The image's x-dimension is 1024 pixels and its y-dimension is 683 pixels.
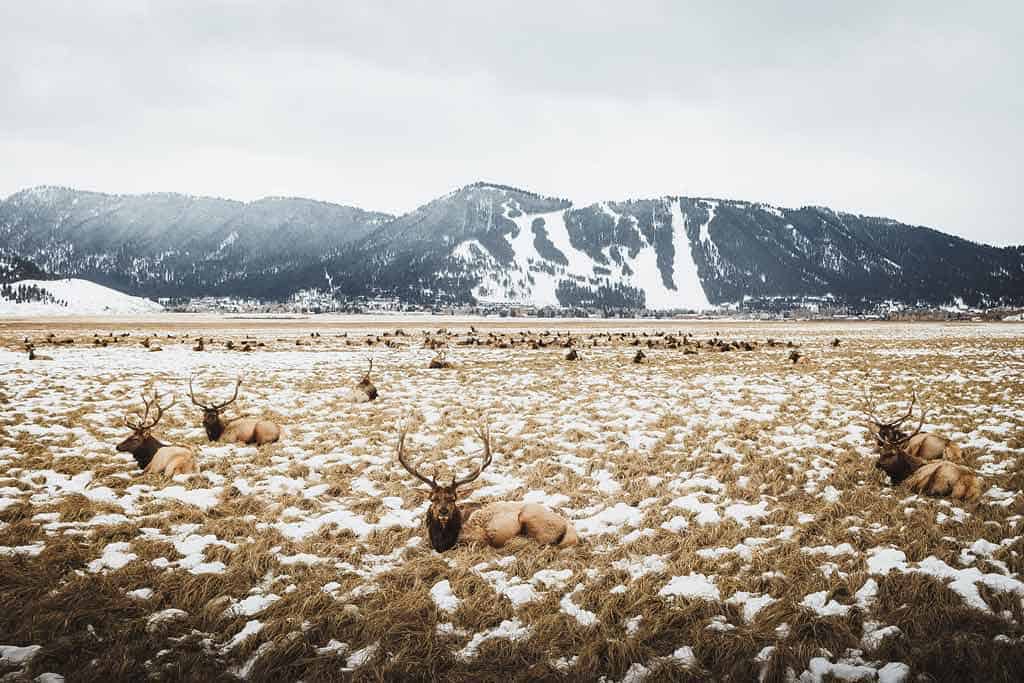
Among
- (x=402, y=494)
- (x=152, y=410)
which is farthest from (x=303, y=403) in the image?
(x=402, y=494)

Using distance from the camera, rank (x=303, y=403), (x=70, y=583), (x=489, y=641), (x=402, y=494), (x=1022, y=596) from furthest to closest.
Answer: (x=303, y=403) < (x=402, y=494) < (x=70, y=583) < (x=1022, y=596) < (x=489, y=641)

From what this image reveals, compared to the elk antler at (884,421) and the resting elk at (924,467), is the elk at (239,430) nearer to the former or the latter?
the resting elk at (924,467)

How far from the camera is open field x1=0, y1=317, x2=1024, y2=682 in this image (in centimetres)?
484

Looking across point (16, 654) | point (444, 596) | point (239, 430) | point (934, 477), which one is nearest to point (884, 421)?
point (934, 477)

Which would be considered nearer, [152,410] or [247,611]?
[247,611]

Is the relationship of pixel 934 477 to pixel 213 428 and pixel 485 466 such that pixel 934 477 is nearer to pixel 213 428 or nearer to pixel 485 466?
pixel 485 466

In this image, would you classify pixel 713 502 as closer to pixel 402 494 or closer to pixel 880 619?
pixel 880 619

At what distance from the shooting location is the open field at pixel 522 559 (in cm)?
484

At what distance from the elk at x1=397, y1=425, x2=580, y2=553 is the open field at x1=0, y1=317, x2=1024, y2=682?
0.67 ft

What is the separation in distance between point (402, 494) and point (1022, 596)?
816 centimetres

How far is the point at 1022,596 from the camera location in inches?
218

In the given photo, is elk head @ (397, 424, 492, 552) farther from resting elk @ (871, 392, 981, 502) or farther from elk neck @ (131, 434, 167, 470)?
resting elk @ (871, 392, 981, 502)

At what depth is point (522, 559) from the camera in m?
6.81

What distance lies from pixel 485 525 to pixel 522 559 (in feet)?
2.82
